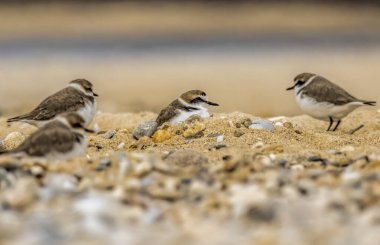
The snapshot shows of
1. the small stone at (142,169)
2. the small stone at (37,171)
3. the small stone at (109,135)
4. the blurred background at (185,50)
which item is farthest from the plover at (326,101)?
the blurred background at (185,50)

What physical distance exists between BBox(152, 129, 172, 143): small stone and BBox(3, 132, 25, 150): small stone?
163 centimetres

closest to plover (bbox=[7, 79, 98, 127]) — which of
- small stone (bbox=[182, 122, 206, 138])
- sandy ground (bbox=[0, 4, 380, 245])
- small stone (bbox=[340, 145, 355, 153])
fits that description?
sandy ground (bbox=[0, 4, 380, 245])

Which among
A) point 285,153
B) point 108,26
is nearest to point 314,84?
point 285,153

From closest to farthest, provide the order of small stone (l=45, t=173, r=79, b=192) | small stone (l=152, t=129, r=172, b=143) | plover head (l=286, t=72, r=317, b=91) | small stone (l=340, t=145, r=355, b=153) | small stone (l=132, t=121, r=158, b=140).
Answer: small stone (l=45, t=173, r=79, b=192)
small stone (l=340, t=145, r=355, b=153)
small stone (l=152, t=129, r=172, b=143)
small stone (l=132, t=121, r=158, b=140)
plover head (l=286, t=72, r=317, b=91)

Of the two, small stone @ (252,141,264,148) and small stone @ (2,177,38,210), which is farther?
small stone @ (252,141,264,148)

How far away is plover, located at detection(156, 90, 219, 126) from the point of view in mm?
9977

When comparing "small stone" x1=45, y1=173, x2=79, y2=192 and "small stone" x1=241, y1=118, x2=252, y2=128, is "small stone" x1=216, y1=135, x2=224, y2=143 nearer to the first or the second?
"small stone" x1=241, y1=118, x2=252, y2=128

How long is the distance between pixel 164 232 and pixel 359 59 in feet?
64.7

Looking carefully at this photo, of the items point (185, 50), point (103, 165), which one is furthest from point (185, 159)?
point (185, 50)

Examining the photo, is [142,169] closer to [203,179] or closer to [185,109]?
[203,179]

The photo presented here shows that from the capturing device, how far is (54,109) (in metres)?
9.11

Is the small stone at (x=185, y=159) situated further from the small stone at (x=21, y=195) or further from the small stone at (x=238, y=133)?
the small stone at (x=238, y=133)

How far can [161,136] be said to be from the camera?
917 cm

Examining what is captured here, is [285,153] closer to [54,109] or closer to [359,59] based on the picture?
[54,109]
